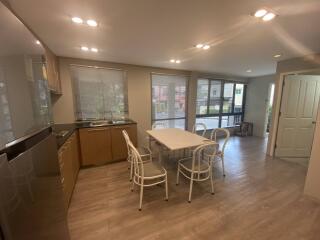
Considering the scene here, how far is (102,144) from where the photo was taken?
3064 mm

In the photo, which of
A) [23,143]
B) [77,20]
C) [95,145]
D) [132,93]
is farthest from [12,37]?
[132,93]

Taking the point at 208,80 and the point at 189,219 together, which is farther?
the point at 208,80

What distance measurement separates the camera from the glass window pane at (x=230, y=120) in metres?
5.83

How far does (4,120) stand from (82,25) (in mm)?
1603

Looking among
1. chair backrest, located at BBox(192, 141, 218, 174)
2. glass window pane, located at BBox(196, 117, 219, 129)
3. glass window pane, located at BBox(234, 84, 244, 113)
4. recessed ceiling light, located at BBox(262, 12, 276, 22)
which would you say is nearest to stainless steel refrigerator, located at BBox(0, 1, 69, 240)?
chair backrest, located at BBox(192, 141, 218, 174)

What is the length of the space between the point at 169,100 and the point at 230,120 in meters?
3.07

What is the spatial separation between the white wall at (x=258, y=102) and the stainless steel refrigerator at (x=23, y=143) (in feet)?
20.8

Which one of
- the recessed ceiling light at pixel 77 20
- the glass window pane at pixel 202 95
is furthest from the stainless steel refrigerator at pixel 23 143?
the glass window pane at pixel 202 95

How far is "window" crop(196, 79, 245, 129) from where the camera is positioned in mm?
5227

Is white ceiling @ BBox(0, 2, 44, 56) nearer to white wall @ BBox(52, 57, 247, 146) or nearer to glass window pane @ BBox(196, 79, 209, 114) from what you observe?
white wall @ BBox(52, 57, 247, 146)

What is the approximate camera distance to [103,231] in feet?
5.27

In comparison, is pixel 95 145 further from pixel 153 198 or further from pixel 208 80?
pixel 208 80

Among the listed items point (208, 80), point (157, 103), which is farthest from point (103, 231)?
point (208, 80)

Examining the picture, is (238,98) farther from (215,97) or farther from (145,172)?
(145,172)
